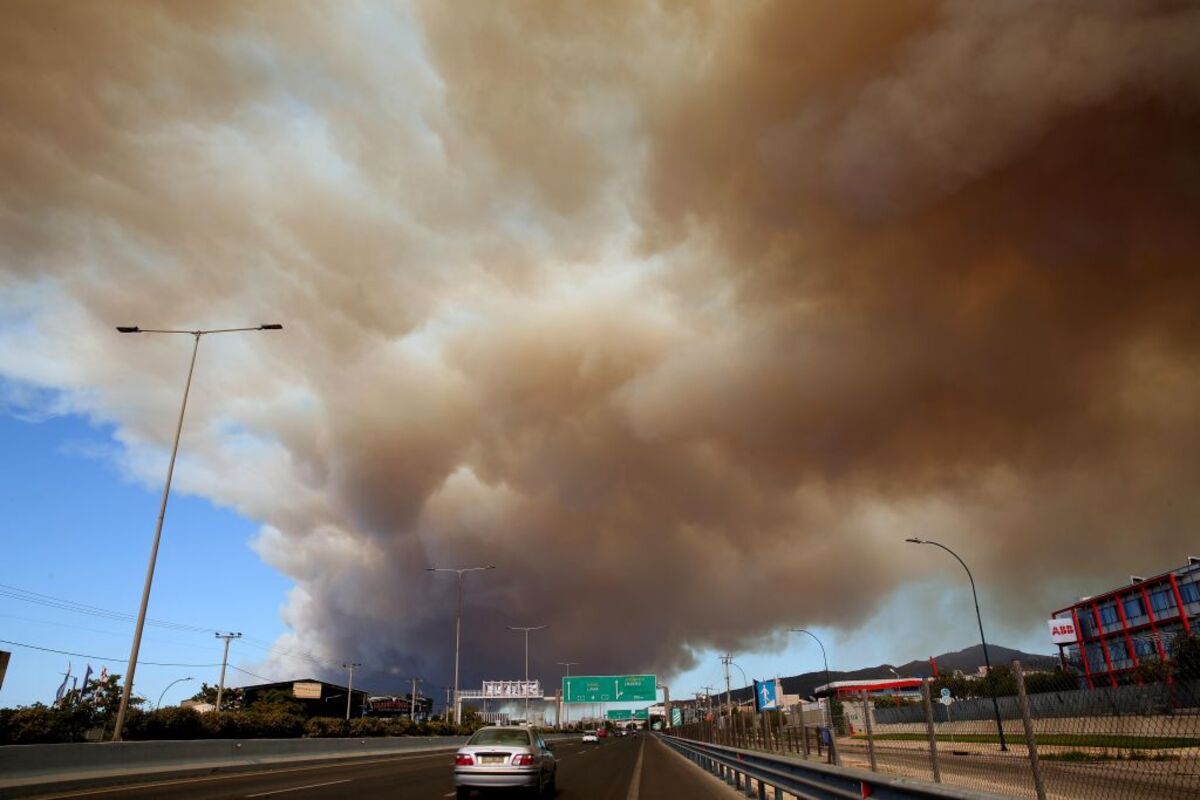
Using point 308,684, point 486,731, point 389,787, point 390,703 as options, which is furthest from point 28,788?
point 390,703

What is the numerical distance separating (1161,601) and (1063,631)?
2431cm

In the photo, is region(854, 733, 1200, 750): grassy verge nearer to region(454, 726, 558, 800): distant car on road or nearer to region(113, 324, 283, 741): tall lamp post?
region(454, 726, 558, 800): distant car on road

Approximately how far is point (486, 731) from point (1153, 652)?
12.5 metres

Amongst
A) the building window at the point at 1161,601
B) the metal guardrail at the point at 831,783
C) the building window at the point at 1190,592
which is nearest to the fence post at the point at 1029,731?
the metal guardrail at the point at 831,783

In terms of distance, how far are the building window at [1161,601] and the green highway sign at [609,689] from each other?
63.6 metres

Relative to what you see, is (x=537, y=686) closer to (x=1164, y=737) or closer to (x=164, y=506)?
(x=164, y=506)

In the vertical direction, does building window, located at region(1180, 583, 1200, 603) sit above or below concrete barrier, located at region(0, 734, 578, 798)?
above

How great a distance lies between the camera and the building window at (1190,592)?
272 ft

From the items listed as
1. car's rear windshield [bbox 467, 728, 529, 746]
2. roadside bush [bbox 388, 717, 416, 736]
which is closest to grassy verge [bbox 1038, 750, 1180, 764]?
car's rear windshield [bbox 467, 728, 529, 746]

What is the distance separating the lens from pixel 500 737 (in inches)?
588

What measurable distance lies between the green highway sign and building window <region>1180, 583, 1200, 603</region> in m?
63.6

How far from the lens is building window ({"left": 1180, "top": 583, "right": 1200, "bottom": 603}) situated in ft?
272

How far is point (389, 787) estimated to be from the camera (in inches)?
657

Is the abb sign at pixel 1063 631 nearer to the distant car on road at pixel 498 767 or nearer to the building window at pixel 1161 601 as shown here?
the building window at pixel 1161 601
